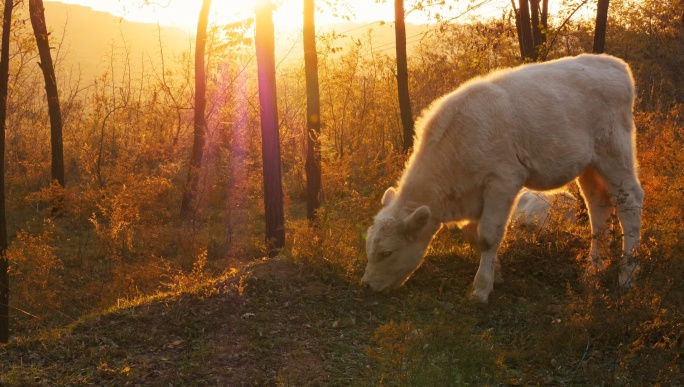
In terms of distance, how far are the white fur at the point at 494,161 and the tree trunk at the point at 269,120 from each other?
3278mm

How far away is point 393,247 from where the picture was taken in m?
→ 7.66

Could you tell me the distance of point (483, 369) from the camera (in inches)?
213

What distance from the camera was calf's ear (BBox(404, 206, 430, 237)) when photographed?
7367 millimetres

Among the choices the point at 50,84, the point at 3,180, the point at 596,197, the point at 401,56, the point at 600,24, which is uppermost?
the point at 600,24

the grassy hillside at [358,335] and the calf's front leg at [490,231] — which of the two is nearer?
the grassy hillside at [358,335]

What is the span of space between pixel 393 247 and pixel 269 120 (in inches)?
163

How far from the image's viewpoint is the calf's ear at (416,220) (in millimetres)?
7367

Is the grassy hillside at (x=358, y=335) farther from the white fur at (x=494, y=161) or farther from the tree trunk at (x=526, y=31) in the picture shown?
the tree trunk at (x=526, y=31)

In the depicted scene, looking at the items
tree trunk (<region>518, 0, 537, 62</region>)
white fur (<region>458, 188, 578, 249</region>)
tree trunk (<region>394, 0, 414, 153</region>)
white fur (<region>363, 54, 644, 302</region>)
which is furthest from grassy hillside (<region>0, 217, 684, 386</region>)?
tree trunk (<region>394, 0, 414, 153</region>)

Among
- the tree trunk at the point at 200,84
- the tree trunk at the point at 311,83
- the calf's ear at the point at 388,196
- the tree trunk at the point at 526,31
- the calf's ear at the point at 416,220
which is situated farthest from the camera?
A: the tree trunk at the point at 200,84

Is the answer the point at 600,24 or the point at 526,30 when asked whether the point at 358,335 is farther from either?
the point at 526,30

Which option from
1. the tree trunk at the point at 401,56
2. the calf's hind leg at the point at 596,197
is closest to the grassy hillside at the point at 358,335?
the calf's hind leg at the point at 596,197

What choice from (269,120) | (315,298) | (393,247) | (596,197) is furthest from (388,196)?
(269,120)

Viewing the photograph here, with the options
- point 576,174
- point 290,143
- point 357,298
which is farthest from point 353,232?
point 290,143
